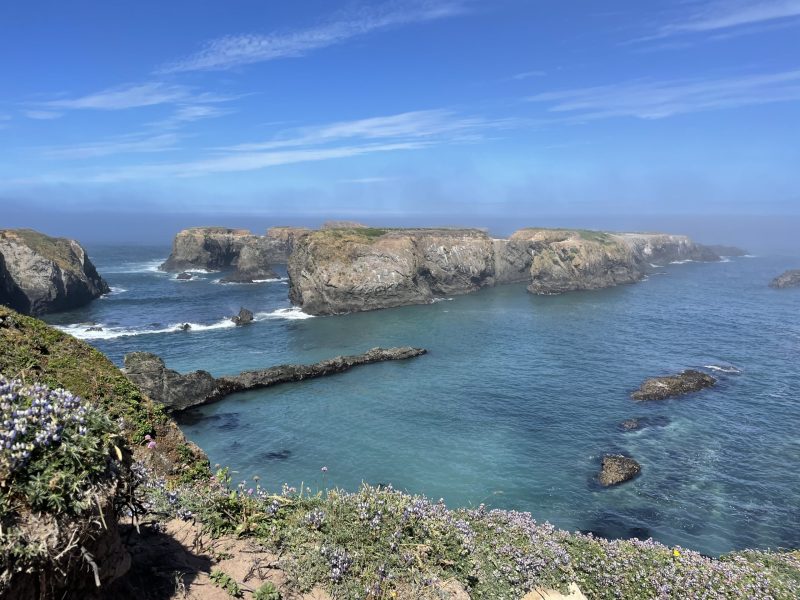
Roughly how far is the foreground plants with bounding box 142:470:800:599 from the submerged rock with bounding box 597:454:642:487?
1654 centimetres

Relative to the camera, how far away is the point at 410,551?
31.2ft

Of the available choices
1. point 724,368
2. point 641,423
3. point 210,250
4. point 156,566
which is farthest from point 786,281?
point 210,250

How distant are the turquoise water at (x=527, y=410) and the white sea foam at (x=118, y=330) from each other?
63cm

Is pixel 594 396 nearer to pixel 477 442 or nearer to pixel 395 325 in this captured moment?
pixel 477 442

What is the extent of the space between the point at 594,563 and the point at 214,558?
10.5 m

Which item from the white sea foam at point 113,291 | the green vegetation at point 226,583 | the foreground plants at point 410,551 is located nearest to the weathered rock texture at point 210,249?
the white sea foam at point 113,291

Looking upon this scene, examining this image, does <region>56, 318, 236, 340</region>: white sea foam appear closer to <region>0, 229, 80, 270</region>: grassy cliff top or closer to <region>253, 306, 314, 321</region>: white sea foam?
<region>253, 306, 314, 321</region>: white sea foam

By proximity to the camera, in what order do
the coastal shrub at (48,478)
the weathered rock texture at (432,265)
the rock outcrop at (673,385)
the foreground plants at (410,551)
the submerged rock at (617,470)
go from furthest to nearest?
1. the weathered rock texture at (432,265)
2. the rock outcrop at (673,385)
3. the submerged rock at (617,470)
4. the foreground plants at (410,551)
5. the coastal shrub at (48,478)

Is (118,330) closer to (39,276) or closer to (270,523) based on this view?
(39,276)

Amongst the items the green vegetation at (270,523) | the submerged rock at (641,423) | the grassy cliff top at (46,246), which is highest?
the grassy cliff top at (46,246)

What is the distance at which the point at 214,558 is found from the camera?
8.59 meters

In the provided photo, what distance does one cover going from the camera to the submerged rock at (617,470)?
1202 inches

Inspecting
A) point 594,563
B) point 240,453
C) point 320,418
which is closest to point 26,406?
point 594,563

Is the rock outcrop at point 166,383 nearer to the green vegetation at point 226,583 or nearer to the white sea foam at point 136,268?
the green vegetation at point 226,583
